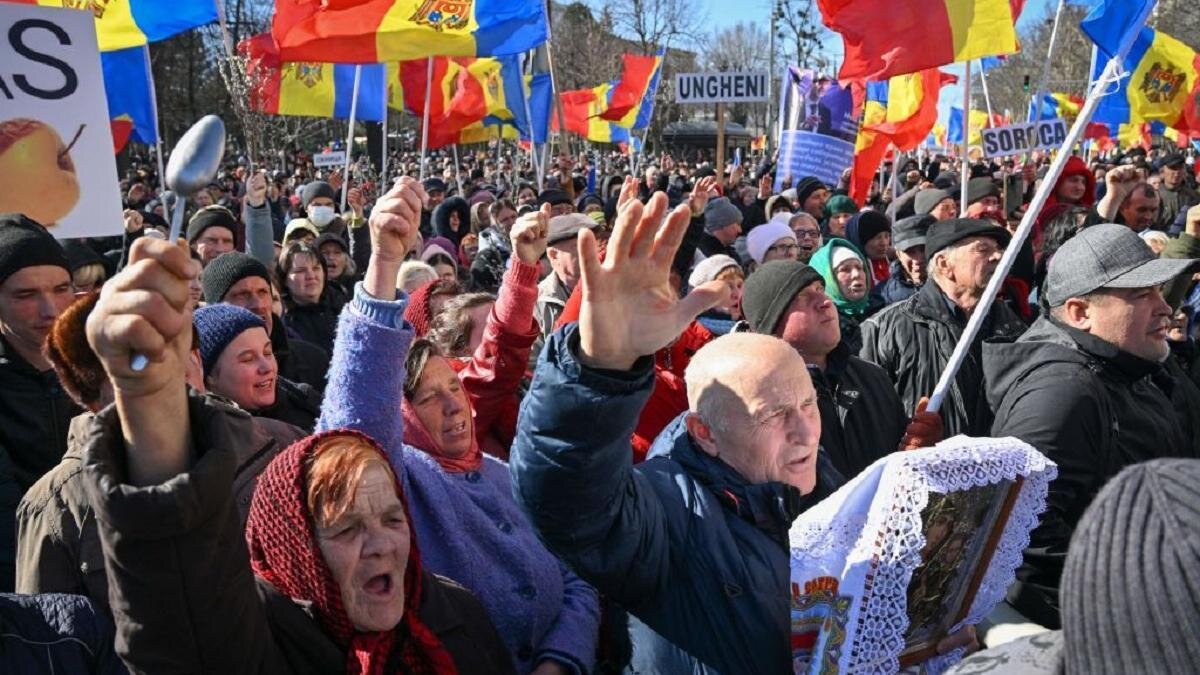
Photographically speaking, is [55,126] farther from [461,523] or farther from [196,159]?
[196,159]

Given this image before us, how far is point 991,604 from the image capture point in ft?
6.86

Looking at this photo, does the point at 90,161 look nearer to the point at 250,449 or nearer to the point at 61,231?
the point at 61,231

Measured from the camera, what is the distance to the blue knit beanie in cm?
334

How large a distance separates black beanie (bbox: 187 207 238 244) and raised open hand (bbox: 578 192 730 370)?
199 inches

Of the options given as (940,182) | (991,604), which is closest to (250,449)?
(991,604)

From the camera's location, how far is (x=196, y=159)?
1.75 m

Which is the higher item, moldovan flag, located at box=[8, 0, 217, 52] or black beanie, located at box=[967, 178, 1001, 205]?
moldovan flag, located at box=[8, 0, 217, 52]

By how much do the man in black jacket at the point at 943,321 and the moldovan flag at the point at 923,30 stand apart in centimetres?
186

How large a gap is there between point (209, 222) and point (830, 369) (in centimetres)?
400

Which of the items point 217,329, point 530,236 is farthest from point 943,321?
point 217,329

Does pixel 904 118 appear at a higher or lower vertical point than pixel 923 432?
higher

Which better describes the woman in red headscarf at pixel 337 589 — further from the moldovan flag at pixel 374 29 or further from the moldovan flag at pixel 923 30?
the moldovan flag at pixel 374 29

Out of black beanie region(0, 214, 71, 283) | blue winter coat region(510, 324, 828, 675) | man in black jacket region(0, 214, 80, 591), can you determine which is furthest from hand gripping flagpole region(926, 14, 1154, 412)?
black beanie region(0, 214, 71, 283)

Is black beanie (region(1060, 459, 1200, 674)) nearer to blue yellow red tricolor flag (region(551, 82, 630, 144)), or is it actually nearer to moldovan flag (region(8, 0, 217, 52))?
moldovan flag (region(8, 0, 217, 52))
